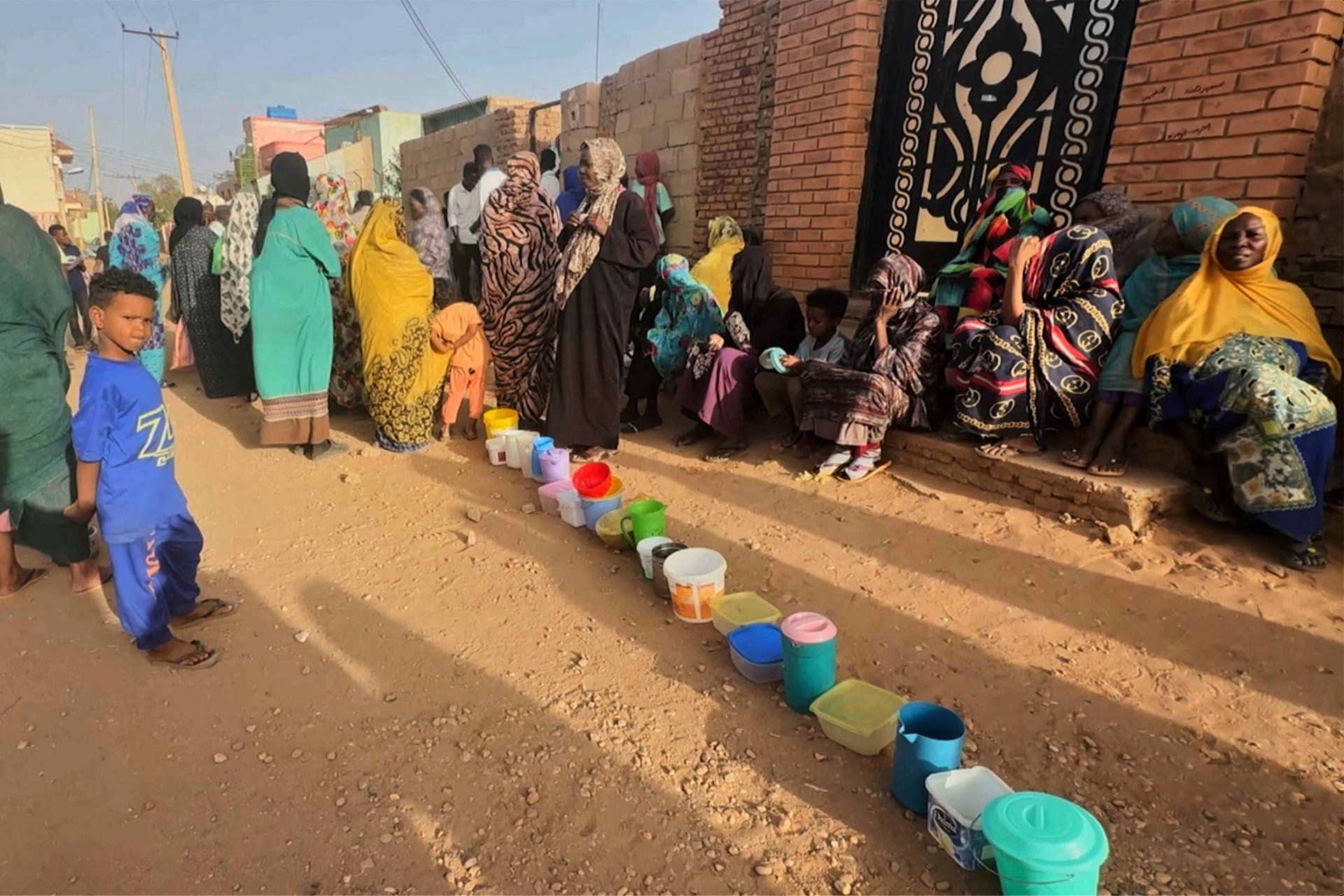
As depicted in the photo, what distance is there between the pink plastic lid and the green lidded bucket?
65 centimetres

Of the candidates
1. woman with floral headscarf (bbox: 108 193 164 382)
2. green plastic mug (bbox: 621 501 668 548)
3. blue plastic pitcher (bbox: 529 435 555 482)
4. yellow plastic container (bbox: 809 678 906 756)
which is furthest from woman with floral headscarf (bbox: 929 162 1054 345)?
woman with floral headscarf (bbox: 108 193 164 382)

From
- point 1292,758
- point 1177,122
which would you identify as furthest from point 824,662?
point 1177,122

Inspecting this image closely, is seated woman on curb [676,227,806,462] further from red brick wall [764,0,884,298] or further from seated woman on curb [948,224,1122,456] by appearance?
seated woman on curb [948,224,1122,456]

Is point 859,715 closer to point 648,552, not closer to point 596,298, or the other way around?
point 648,552

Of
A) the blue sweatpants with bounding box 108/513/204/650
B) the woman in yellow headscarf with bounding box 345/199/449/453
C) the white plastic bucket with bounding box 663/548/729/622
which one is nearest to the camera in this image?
the blue sweatpants with bounding box 108/513/204/650

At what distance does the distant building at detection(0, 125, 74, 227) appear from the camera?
27.7m

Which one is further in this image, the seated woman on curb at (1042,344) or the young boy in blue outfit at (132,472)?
the seated woman on curb at (1042,344)

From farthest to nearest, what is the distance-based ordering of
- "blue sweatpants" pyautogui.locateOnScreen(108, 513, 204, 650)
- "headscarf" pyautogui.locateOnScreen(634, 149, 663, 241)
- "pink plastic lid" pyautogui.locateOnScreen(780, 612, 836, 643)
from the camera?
"headscarf" pyautogui.locateOnScreen(634, 149, 663, 241) → "blue sweatpants" pyautogui.locateOnScreen(108, 513, 204, 650) → "pink plastic lid" pyautogui.locateOnScreen(780, 612, 836, 643)

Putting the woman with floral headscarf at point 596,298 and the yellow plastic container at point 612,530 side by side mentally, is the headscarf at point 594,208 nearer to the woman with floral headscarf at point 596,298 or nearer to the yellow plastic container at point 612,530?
the woman with floral headscarf at point 596,298

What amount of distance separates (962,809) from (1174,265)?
2.70 m

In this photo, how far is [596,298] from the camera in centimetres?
426

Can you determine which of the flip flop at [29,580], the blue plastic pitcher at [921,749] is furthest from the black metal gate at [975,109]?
the flip flop at [29,580]

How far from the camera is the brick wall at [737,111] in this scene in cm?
549

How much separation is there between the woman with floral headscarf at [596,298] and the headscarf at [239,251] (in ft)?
8.67
